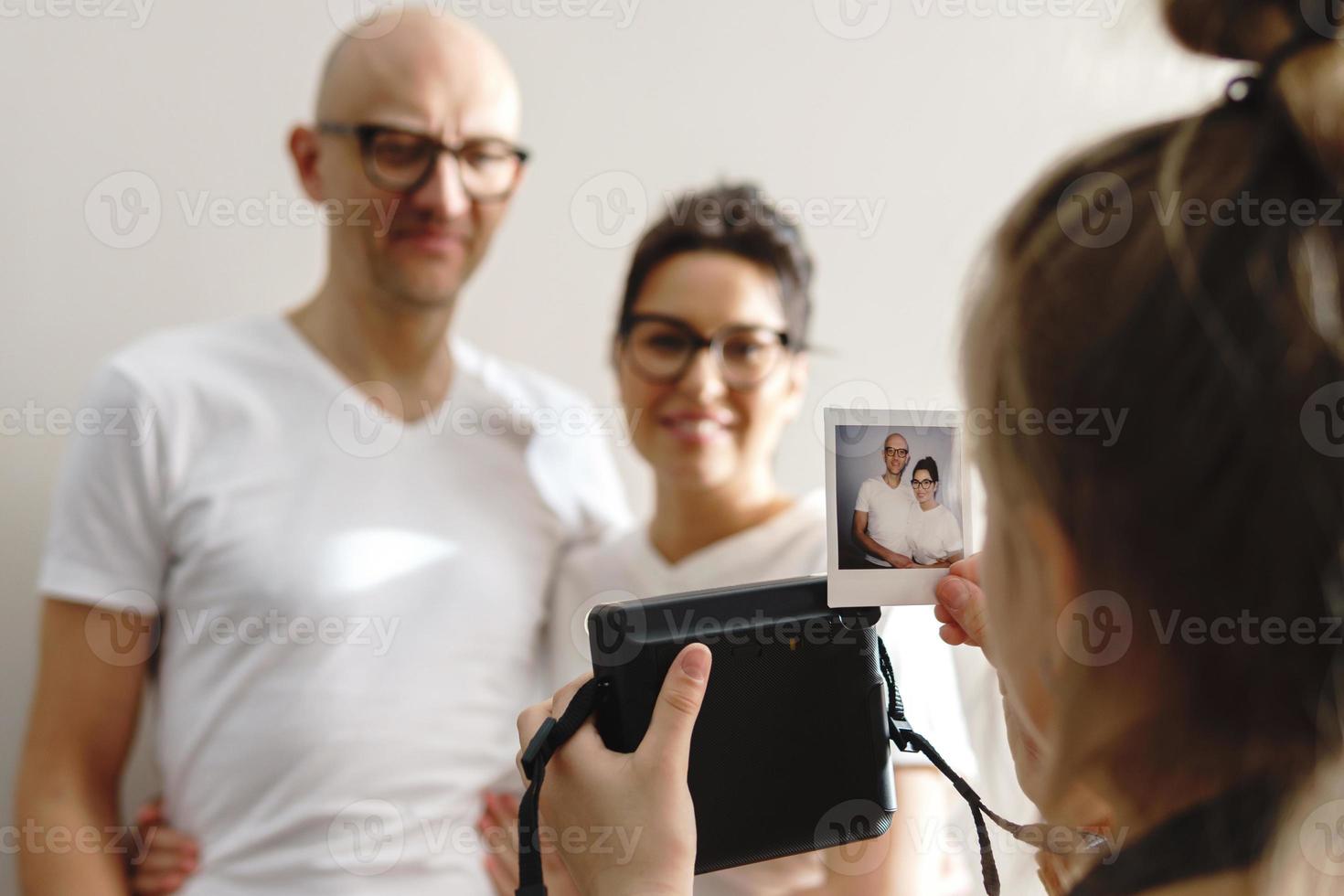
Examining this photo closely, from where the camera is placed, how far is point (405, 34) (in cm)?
142

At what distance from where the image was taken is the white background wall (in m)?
1.50

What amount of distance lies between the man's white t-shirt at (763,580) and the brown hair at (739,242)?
0.25 metres

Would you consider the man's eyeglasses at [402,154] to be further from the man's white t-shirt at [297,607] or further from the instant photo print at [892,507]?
the instant photo print at [892,507]

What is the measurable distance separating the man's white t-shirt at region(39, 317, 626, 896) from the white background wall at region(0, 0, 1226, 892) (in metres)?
0.24

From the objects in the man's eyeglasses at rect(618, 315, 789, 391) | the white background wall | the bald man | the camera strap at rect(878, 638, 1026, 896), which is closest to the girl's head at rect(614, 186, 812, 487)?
the man's eyeglasses at rect(618, 315, 789, 391)

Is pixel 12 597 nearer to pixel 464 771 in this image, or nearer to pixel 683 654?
pixel 464 771

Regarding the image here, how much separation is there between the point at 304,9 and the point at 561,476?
2.55 feet

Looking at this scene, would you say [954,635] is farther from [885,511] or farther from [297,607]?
[297,607]

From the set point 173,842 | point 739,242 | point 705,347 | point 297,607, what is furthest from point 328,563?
point 739,242

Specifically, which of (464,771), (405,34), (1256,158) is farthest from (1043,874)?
(405,34)

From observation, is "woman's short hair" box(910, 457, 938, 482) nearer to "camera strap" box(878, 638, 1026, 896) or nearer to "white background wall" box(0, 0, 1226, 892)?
"camera strap" box(878, 638, 1026, 896)

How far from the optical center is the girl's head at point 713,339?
1.32m

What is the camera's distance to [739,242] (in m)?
1.35

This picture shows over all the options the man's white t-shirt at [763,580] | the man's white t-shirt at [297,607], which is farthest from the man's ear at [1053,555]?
the man's white t-shirt at [297,607]
